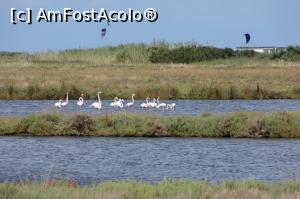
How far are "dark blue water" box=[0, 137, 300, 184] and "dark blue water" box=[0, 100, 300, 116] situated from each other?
7.80 metres

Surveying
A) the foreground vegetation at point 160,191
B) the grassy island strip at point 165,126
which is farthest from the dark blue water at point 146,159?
the foreground vegetation at point 160,191

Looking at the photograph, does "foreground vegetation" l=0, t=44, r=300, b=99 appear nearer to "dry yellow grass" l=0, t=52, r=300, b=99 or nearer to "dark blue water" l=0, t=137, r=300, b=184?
"dry yellow grass" l=0, t=52, r=300, b=99

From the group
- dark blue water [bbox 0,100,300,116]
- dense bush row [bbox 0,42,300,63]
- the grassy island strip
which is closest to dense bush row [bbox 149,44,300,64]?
dense bush row [bbox 0,42,300,63]

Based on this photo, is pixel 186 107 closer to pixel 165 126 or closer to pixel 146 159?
pixel 165 126

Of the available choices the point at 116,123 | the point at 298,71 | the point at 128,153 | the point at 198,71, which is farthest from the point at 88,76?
the point at 128,153

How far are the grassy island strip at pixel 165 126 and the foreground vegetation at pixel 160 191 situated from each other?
11854 millimetres

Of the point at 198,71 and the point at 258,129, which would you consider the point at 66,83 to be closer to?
the point at 198,71

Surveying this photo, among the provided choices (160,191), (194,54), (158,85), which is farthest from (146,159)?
(194,54)

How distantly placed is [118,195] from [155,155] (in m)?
10.1

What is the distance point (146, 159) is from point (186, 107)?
15.9m

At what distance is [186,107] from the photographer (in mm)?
37812

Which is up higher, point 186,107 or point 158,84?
point 158,84

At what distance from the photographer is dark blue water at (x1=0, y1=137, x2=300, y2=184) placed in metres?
19.0

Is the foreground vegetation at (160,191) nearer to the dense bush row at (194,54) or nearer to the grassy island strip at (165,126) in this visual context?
the grassy island strip at (165,126)
